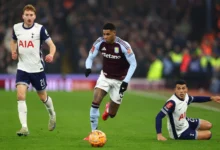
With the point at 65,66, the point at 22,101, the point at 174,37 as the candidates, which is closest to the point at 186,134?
the point at 22,101

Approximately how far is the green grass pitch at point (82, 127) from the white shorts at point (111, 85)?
0.78 metres

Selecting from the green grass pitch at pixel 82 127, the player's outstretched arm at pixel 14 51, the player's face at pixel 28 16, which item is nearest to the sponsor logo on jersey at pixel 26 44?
the player's outstretched arm at pixel 14 51

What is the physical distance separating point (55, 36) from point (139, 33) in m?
4.37

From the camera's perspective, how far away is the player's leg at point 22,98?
13945mm

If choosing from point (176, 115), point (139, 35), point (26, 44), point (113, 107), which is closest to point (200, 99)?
point (176, 115)

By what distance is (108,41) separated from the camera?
14109 millimetres

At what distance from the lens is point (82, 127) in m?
16.7

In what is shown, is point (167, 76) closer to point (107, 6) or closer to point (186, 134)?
point (107, 6)

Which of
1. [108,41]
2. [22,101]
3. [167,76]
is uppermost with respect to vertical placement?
[108,41]

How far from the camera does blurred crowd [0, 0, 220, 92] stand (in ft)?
108

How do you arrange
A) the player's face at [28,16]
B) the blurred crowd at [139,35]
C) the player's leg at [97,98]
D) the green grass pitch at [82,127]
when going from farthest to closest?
the blurred crowd at [139,35], the player's face at [28,16], the player's leg at [97,98], the green grass pitch at [82,127]

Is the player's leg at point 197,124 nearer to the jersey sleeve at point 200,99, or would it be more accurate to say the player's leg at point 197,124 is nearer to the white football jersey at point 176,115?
the white football jersey at point 176,115

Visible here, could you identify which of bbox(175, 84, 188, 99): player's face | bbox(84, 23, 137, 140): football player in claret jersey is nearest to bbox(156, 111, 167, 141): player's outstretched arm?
bbox(175, 84, 188, 99): player's face

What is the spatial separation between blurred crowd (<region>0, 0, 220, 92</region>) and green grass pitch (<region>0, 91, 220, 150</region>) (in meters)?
6.05
